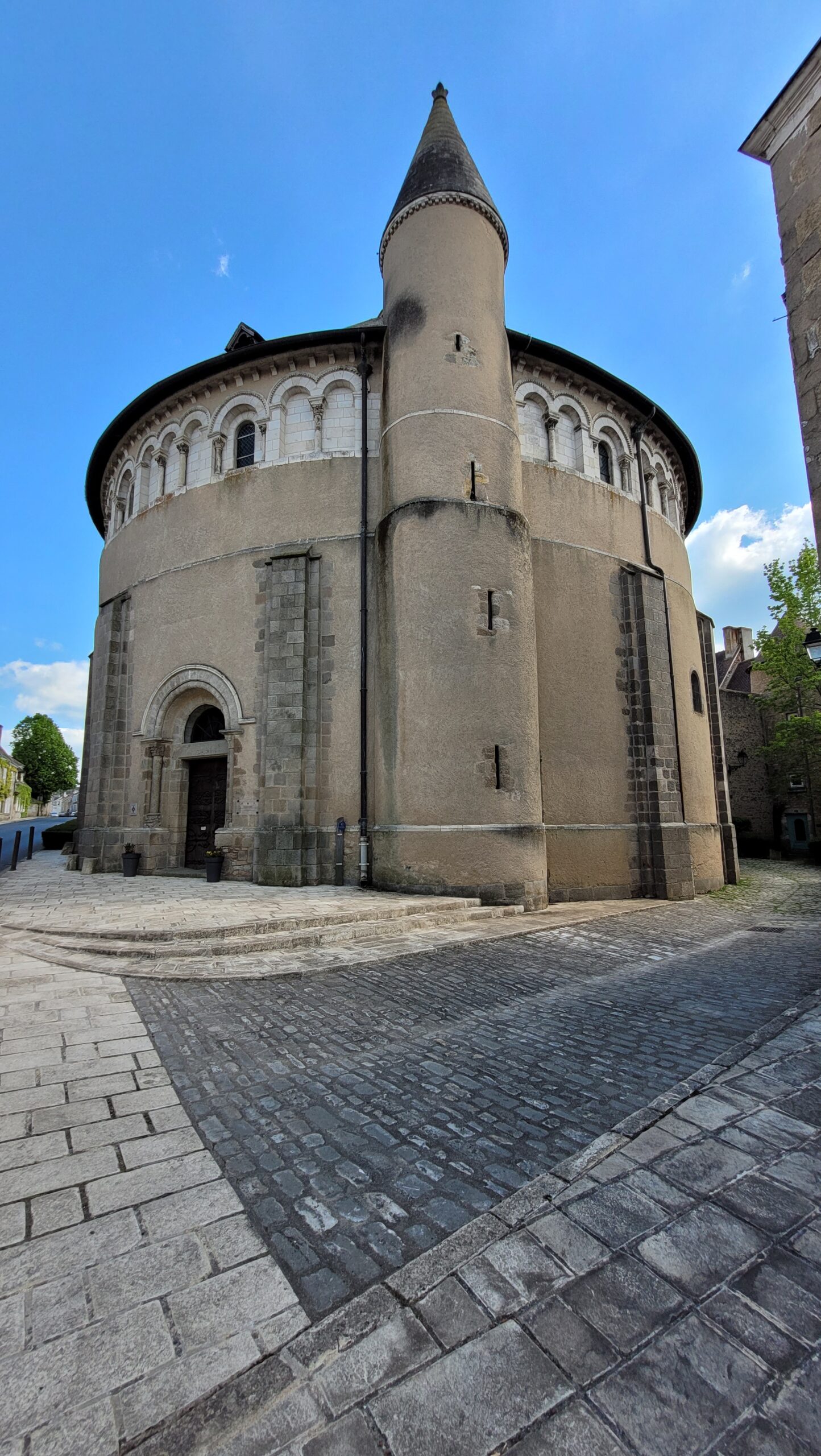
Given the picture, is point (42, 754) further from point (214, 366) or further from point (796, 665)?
point (796, 665)

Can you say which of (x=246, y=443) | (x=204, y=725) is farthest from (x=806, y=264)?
(x=204, y=725)

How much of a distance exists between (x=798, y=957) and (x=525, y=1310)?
6480mm

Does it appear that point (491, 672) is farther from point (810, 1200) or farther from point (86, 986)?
point (810, 1200)

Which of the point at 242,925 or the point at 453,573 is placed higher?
the point at 453,573

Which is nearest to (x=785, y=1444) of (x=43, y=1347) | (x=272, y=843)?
(x=43, y=1347)

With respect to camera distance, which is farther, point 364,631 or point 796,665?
point 796,665

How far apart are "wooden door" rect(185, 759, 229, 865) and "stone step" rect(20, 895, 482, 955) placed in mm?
5895

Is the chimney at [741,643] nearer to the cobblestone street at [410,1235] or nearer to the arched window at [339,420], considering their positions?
the arched window at [339,420]

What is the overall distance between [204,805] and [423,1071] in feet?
36.9

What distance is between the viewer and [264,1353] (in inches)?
64.6

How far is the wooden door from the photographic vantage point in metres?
13.6

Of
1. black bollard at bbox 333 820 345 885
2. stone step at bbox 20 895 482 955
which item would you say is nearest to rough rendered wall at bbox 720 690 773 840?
black bollard at bbox 333 820 345 885

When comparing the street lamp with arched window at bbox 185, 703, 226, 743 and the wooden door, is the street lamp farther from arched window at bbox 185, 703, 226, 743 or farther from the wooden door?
arched window at bbox 185, 703, 226, 743

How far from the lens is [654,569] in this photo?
1457 centimetres
